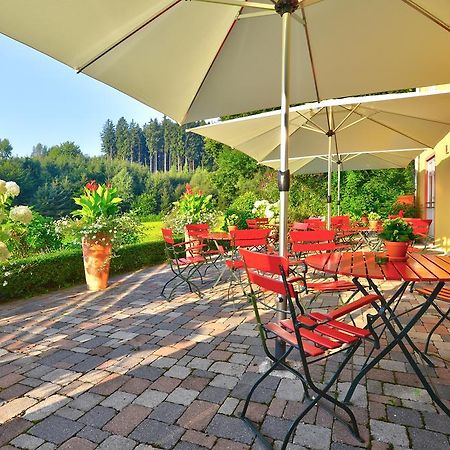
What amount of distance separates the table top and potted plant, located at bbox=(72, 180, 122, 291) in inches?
133

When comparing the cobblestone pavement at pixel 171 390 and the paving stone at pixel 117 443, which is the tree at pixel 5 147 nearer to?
the cobblestone pavement at pixel 171 390

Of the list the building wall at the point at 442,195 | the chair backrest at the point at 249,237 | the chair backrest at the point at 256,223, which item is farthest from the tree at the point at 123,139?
the chair backrest at the point at 249,237

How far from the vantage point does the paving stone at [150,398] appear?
2.21 metres

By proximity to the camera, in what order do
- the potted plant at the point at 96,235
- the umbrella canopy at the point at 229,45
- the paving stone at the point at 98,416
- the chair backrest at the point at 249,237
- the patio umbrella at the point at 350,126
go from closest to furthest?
the paving stone at the point at 98,416 < the umbrella canopy at the point at 229,45 < the chair backrest at the point at 249,237 < the patio umbrella at the point at 350,126 < the potted plant at the point at 96,235

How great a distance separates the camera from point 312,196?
14.8 meters

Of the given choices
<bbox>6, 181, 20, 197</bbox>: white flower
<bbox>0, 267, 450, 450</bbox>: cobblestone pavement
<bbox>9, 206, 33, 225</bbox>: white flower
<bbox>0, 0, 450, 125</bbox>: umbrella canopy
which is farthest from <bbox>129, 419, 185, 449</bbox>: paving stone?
<bbox>0, 0, 450, 125</bbox>: umbrella canopy

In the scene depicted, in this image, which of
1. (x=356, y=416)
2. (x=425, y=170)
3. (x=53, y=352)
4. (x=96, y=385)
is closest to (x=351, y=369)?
(x=356, y=416)

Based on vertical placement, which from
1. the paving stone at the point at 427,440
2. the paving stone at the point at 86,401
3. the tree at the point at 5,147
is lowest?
the paving stone at the point at 427,440

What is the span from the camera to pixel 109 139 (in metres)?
64.0

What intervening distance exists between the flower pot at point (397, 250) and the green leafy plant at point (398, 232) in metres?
0.03

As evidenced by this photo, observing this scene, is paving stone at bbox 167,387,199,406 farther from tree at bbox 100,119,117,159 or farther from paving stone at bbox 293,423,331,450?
tree at bbox 100,119,117,159

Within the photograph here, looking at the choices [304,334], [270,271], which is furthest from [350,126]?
[304,334]

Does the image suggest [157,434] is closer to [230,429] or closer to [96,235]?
[230,429]

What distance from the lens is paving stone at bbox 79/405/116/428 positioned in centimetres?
202
